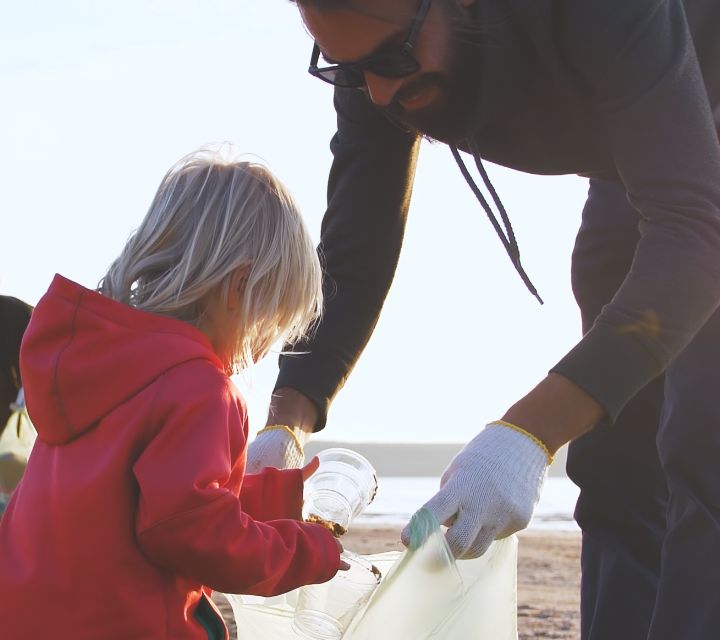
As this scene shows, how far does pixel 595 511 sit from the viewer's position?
8.87 ft

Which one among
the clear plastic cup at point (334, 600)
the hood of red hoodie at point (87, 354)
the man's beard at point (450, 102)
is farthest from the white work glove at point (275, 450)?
the man's beard at point (450, 102)

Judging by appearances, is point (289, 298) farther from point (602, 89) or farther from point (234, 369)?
point (602, 89)

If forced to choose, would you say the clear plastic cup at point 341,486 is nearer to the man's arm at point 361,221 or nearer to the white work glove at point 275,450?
the white work glove at point 275,450

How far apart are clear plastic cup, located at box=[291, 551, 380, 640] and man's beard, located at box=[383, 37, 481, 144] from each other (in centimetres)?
91

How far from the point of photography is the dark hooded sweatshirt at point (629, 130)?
6.28ft

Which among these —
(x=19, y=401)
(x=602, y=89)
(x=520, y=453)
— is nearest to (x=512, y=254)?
(x=602, y=89)

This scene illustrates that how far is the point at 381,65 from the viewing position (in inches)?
86.1

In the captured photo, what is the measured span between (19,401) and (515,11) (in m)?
2.00

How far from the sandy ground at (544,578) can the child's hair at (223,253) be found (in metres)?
3.34

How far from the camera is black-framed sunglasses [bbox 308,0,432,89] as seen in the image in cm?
212

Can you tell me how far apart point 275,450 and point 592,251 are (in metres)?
0.93

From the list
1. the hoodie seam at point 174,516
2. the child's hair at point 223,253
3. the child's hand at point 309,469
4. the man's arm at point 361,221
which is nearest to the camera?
the hoodie seam at point 174,516

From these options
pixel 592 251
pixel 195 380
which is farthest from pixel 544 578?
pixel 195 380

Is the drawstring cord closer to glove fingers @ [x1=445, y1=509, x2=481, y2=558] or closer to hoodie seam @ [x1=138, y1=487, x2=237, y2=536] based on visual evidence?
glove fingers @ [x1=445, y1=509, x2=481, y2=558]
